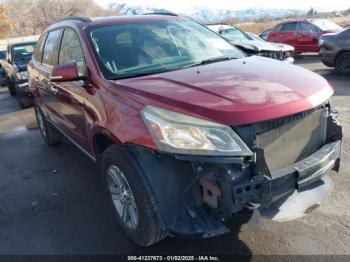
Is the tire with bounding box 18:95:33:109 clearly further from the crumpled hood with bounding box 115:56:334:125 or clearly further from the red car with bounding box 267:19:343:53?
the red car with bounding box 267:19:343:53

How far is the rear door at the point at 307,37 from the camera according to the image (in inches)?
555

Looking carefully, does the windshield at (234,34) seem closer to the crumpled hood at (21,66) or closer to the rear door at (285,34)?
the rear door at (285,34)

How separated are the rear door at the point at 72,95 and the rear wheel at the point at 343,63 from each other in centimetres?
814

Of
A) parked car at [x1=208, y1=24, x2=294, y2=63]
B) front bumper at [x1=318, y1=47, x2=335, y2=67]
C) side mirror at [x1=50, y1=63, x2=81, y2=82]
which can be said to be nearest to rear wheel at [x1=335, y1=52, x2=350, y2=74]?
A: front bumper at [x1=318, y1=47, x2=335, y2=67]

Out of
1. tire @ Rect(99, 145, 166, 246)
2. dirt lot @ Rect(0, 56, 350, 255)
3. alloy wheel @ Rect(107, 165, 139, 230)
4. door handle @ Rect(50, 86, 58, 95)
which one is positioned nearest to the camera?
tire @ Rect(99, 145, 166, 246)

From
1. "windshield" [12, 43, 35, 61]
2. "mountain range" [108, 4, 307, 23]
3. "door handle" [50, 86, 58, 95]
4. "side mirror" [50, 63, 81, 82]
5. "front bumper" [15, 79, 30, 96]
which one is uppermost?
"side mirror" [50, 63, 81, 82]

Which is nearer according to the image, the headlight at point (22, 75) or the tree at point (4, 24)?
Result: the headlight at point (22, 75)

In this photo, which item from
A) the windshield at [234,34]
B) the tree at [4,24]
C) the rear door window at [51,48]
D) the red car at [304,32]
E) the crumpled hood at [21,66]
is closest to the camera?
the rear door window at [51,48]

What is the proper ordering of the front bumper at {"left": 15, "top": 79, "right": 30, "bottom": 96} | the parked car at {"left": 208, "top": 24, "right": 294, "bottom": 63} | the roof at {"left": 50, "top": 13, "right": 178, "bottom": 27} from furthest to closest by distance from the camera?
the front bumper at {"left": 15, "top": 79, "right": 30, "bottom": 96} → the parked car at {"left": 208, "top": 24, "right": 294, "bottom": 63} → the roof at {"left": 50, "top": 13, "right": 178, "bottom": 27}

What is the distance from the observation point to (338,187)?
3.81 metres

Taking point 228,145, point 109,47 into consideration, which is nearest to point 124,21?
point 109,47

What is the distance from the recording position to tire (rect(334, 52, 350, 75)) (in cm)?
980

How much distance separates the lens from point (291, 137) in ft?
8.59

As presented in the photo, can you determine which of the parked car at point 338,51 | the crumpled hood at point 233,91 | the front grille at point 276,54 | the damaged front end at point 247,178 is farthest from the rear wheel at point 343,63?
the damaged front end at point 247,178
